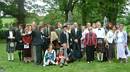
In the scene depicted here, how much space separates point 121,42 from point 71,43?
227 centimetres

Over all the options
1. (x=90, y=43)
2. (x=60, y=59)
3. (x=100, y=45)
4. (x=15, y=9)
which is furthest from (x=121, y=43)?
(x=15, y=9)

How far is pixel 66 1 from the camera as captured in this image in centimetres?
4372

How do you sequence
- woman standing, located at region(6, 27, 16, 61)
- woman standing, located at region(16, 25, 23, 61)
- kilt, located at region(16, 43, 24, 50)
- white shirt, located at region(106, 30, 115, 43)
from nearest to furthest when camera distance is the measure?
white shirt, located at region(106, 30, 115, 43)
kilt, located at region(16, 43, 24, 50)
woman standing, located at region(16, 25, 23, 61)
woman standing, located at region(6, 27, 16, 61)

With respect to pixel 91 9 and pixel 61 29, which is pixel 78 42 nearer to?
pixel 61 29

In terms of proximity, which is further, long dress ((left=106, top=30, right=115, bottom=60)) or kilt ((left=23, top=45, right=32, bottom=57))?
kilt ((left=23, top=45, right=32, bottom=57))

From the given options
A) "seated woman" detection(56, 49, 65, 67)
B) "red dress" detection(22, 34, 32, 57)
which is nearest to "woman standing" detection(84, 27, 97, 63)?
"seated woman" detection(56, 49, 65, 67)

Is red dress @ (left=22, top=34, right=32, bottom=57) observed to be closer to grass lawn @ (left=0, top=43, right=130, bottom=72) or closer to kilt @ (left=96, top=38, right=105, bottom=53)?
grass lawn @ (left=0, top=43, right=130, bottom=72)

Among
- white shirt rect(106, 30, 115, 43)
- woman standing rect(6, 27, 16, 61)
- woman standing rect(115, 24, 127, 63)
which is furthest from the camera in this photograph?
woman standing rect(6, 27, 16, 61)

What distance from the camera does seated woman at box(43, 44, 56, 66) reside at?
19.2 metres

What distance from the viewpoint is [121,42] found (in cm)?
1969

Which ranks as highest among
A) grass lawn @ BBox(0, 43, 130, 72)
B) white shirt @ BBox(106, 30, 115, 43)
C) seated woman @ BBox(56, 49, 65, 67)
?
white shirt @ BBox(106, 30, 115, 43)

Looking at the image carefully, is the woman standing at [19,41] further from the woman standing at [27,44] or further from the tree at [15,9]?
the tree at [15,9]

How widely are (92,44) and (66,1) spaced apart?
24091 mm

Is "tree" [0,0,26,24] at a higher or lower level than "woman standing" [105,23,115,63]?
higher
